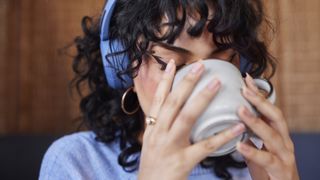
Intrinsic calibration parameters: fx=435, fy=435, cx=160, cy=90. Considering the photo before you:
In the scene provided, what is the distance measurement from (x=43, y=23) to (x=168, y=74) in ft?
3.23

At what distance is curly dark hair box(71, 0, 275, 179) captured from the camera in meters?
0.79

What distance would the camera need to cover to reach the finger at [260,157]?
653mm

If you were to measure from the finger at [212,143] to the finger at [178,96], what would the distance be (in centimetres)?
5

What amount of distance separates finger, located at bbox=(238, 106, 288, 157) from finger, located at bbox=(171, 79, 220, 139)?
0.16 feet

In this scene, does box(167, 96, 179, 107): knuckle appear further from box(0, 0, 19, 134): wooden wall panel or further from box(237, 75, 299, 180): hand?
box(0, 0, 19, 134): wooden wall panel

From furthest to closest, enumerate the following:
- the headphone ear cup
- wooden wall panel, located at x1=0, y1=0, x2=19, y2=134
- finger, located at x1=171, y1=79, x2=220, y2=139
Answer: wooden wall panel, located at x1=0, y1=0, x2=19, y2=134 → the headphone ear cup → finger, located at x1=171, y1=79, x2=220, y2=139

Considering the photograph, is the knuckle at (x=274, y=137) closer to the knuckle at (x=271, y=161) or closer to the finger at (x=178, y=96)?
the knuckle at (x=271, y=161)

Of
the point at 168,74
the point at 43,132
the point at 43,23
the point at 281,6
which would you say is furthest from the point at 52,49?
the point at 168,74

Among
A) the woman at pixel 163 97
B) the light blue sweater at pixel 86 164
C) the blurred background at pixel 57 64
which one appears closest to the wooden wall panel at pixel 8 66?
the blurred background at pixel 57 64

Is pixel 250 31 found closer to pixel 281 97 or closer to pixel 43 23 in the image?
pixel 281 97

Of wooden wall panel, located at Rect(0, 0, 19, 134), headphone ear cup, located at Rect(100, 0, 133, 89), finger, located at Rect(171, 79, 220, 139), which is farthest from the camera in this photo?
wooden wall panel, located at Rect(0, 0, 19, 134)

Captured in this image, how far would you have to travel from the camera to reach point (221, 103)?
61 cm

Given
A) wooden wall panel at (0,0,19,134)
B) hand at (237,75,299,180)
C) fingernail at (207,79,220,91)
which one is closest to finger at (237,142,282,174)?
hand at (237,75,299,180)

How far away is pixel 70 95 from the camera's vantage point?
1.53 meters
